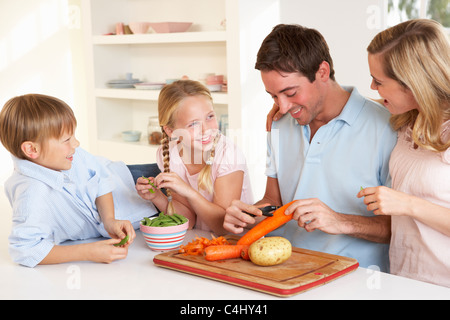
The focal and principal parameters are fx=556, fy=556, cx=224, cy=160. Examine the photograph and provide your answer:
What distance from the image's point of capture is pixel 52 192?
183 centimetres

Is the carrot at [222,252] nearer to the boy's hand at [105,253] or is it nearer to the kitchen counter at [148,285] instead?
the kitchen counter at [148,285]

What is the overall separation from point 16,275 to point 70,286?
0.21m

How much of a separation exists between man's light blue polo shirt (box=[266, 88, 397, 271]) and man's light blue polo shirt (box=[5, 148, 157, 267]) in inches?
24.8

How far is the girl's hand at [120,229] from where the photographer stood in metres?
1.78

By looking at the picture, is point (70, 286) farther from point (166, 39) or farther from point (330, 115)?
point (166, 39)

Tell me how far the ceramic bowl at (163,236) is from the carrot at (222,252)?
7.8 inches

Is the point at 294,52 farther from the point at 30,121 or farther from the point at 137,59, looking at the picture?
the point at 137,59

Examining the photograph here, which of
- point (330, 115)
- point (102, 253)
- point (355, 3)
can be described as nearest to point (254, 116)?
point (355, 3)

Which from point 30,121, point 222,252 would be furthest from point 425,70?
point 30,121

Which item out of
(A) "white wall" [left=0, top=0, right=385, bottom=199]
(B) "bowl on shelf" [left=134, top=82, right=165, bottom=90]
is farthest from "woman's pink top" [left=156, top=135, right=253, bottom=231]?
(B) "bowl on shelf" [left=134, top=82, right=165, bottom=90]

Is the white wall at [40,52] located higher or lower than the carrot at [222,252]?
higher

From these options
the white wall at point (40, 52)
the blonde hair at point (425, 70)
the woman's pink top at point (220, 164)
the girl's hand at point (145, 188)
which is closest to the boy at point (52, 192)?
the girl's hand at point (145, 188)

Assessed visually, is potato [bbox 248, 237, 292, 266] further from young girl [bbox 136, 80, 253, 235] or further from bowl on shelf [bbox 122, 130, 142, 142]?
bowl on shelf [bbox 122, 130, 142, 142]

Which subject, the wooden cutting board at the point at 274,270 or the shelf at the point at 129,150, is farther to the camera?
the shelf at the point at 129,150
